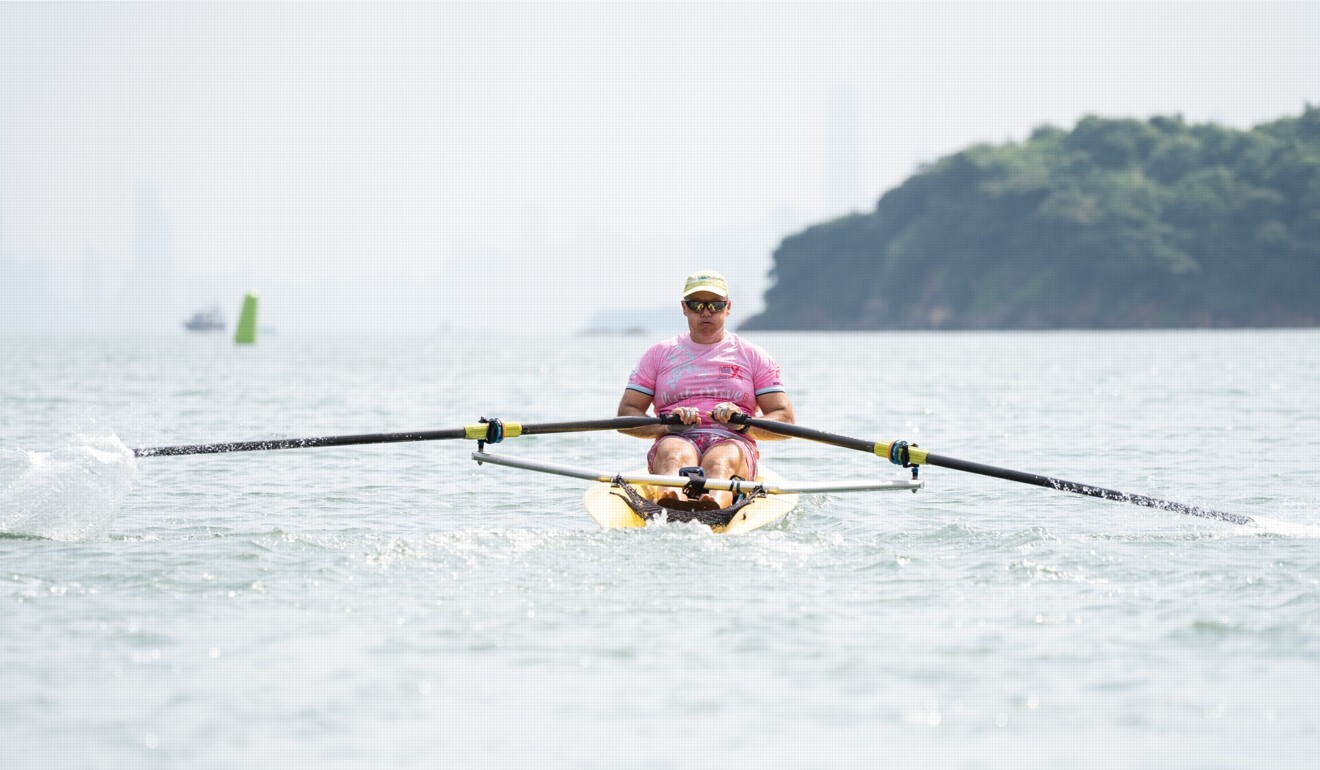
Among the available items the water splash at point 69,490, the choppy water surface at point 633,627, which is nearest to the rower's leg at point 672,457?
the choppy water surface at point 633,627

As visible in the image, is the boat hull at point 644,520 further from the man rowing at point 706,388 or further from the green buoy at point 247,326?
the green buoy at point 247,326

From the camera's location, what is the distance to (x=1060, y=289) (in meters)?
140

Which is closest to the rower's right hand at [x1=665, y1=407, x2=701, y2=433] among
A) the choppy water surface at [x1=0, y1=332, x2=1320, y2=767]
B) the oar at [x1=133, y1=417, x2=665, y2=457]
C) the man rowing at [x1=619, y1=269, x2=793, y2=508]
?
the man rowing at [x1=619, y1=269, x2=793, y2=508]

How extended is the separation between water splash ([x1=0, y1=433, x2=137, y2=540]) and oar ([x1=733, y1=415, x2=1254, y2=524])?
467cm

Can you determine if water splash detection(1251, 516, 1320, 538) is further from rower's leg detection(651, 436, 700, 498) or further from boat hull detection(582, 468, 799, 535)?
rower's leg detection(651, 436, 700, 498)

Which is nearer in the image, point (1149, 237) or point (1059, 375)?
point (1059, 375)

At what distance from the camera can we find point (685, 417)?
1112cm

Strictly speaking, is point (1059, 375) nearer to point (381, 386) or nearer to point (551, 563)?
point (381, 386)

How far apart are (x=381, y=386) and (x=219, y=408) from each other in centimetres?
1128

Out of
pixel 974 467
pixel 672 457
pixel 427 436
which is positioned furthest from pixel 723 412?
pixel 427 436

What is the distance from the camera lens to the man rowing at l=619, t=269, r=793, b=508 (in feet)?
37.0

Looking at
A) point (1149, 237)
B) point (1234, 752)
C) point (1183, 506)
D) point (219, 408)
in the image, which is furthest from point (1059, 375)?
point (1149, 237)

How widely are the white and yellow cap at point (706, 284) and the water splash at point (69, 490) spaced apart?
443cm

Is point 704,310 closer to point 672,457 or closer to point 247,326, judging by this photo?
point 672,457
